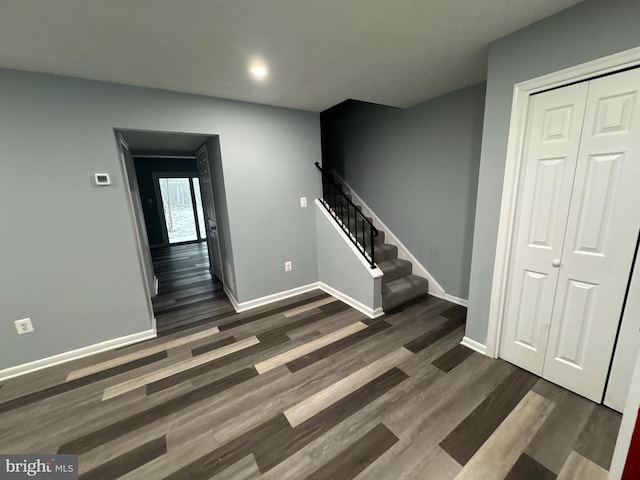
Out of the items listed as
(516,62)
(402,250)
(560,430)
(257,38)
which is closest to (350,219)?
(402,250)

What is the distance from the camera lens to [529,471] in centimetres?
125

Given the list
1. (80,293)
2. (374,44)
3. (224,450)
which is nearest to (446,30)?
(374,44)

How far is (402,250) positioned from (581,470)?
2587 mm

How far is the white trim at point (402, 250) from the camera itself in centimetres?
327

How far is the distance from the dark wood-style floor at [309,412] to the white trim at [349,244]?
1.99 ft

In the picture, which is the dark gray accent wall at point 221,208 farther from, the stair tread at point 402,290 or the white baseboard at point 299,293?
the stair tread at point 402,290

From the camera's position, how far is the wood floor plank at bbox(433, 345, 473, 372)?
6.52 ft

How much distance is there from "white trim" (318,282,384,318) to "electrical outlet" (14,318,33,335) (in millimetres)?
2942

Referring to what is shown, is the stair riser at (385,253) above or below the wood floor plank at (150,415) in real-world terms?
above

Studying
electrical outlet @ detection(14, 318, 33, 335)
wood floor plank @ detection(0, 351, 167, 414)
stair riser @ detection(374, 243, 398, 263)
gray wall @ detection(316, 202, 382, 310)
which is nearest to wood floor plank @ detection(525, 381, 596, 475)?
gray wall @ detection(316, 202, 382, 310)

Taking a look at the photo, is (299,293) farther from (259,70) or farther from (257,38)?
(257,38)

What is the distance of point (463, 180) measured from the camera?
9.15 ft

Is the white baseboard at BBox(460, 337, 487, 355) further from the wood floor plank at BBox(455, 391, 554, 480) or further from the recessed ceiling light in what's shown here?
the recessed ceiling light

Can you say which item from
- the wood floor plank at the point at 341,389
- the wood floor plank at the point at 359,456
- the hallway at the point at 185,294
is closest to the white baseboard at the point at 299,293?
the hallway at the point at 185,294
